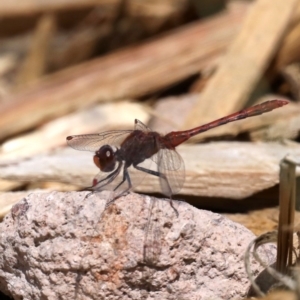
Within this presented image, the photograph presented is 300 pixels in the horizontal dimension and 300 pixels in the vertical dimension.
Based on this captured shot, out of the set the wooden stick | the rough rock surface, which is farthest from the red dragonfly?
the wooden stick

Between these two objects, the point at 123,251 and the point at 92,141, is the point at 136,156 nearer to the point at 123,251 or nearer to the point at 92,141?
the point at 92,141

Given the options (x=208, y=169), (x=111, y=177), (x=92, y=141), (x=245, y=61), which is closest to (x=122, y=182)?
(x=111, y=177)

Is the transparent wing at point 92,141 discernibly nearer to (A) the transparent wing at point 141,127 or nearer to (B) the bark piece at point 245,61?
(A) the transparent wing at point 141,127

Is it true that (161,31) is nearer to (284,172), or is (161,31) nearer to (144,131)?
(144,131)

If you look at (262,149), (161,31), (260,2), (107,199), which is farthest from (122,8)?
(107,199)

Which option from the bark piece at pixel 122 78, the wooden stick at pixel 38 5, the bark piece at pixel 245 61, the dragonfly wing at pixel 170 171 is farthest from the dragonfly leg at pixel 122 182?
the wooden stick at pixel 38 5
